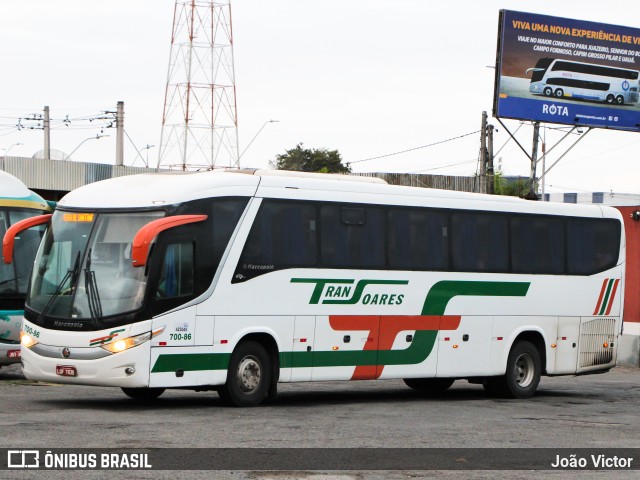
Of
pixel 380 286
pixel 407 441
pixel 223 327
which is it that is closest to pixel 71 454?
pixel 407 441

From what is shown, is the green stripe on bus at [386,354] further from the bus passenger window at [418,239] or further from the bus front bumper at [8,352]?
the bus front bumper at [8,352]

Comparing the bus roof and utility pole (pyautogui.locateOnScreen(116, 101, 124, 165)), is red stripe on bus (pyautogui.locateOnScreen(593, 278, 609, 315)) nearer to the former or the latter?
the bus roof

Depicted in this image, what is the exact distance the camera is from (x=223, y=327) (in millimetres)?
16969

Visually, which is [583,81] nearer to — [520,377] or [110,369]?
[520,377]

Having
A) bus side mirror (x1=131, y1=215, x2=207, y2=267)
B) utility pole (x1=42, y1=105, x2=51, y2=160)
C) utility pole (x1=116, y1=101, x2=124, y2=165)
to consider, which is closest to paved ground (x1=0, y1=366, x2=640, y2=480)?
bus side mirror (x1=131, y1=215, x2=207, y2=267)

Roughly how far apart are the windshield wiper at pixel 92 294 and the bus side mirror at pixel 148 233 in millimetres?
673

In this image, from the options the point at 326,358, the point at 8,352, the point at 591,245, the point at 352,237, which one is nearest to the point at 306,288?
the point at 326,358

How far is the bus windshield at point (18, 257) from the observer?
21578 mm

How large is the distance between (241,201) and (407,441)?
507cm

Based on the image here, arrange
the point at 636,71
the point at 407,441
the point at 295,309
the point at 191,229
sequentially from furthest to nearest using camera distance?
the point at 636,71 < the point at 295,309 < the point at 191,229 < the point at 407,441

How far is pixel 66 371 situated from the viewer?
1622 cm

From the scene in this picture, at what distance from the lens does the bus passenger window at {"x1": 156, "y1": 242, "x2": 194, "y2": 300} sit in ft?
53.7

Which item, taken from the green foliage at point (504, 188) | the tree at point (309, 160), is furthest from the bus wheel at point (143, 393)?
the tree at point (309, 160)

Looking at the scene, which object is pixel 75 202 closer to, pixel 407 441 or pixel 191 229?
pixel 191 229
